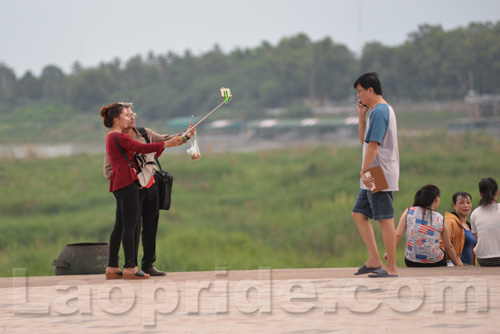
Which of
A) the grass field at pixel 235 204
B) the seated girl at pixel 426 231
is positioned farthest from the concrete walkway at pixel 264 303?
the grass field at pixel 235 204

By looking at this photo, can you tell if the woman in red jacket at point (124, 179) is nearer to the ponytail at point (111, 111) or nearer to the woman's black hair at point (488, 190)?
the ponytail at point (111, 111)

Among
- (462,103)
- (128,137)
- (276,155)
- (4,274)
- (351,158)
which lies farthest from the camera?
(462,103)

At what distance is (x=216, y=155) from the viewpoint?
36125mm

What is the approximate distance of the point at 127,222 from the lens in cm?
567

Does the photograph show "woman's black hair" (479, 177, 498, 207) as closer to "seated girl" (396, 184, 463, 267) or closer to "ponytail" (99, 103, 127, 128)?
"seated girl" (396, 184, 463, 267)

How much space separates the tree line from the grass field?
27398 mm

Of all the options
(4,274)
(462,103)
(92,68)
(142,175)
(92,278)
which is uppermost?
(92,68)

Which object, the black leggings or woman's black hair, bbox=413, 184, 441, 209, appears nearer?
the black leggings

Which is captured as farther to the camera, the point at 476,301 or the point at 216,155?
the point at 216,155

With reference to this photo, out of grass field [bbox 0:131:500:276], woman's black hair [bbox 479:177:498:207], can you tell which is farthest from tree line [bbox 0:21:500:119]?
woman's black hair [bbox 479:177:498:207]

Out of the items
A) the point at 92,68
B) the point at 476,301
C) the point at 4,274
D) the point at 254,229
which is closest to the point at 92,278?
the point at 476,301

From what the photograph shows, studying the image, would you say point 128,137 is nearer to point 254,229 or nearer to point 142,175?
point 142,175

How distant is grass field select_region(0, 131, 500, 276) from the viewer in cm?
1572

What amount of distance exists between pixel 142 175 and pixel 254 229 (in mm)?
13909
